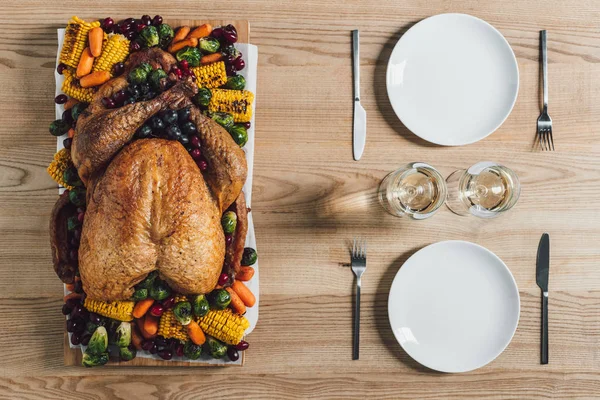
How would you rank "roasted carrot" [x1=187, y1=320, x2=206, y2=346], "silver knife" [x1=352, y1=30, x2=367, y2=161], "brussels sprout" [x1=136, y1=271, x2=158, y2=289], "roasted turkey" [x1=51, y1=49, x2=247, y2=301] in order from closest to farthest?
1. "roasted turkey" [x1=51, y1=49, x2=247, y2=301]
2. "brussels sprout" [x1=136, y1=271, x2=158, y2=289]
3. "roasted carrot" [x1=187, y1=320, x2=206, y2=346]
4. "silver knife" [x1=352, y1=30, x2=367, y2=161]

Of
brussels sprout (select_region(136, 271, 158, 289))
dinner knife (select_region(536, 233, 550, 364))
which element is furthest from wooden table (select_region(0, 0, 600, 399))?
brussels sprout (select_region(136, 271, 158, 289))

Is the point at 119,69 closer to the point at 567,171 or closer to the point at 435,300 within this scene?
the point at 435,300

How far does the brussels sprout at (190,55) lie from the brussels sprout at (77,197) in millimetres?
594

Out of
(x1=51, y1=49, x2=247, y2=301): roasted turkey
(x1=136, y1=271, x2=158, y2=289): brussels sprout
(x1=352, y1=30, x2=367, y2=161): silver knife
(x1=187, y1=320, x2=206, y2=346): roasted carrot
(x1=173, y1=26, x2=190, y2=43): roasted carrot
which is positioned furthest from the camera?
(x1=352, y1=30, x2=367, y2=161): silver knife

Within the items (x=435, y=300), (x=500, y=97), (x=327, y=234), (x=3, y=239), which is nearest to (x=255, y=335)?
(x=327, y=234)

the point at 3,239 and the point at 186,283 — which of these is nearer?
the point at 186,283

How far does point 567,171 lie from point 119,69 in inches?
71.3

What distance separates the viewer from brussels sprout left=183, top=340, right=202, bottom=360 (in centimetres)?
183

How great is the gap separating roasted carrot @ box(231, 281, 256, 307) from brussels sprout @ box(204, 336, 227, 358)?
0.18 metres

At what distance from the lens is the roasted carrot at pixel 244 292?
1.90 m

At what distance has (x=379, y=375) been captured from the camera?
205 cm

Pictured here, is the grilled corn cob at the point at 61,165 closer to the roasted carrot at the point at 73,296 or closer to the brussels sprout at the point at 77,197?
the brussels sprout at the point at 77,197

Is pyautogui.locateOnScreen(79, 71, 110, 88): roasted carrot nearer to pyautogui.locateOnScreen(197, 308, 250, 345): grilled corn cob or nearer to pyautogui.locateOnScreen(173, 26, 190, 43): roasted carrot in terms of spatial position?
pyautogui.locateOnScreen(173, 26, 190, 43): roasted carrot

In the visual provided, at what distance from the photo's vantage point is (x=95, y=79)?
1812 mm
